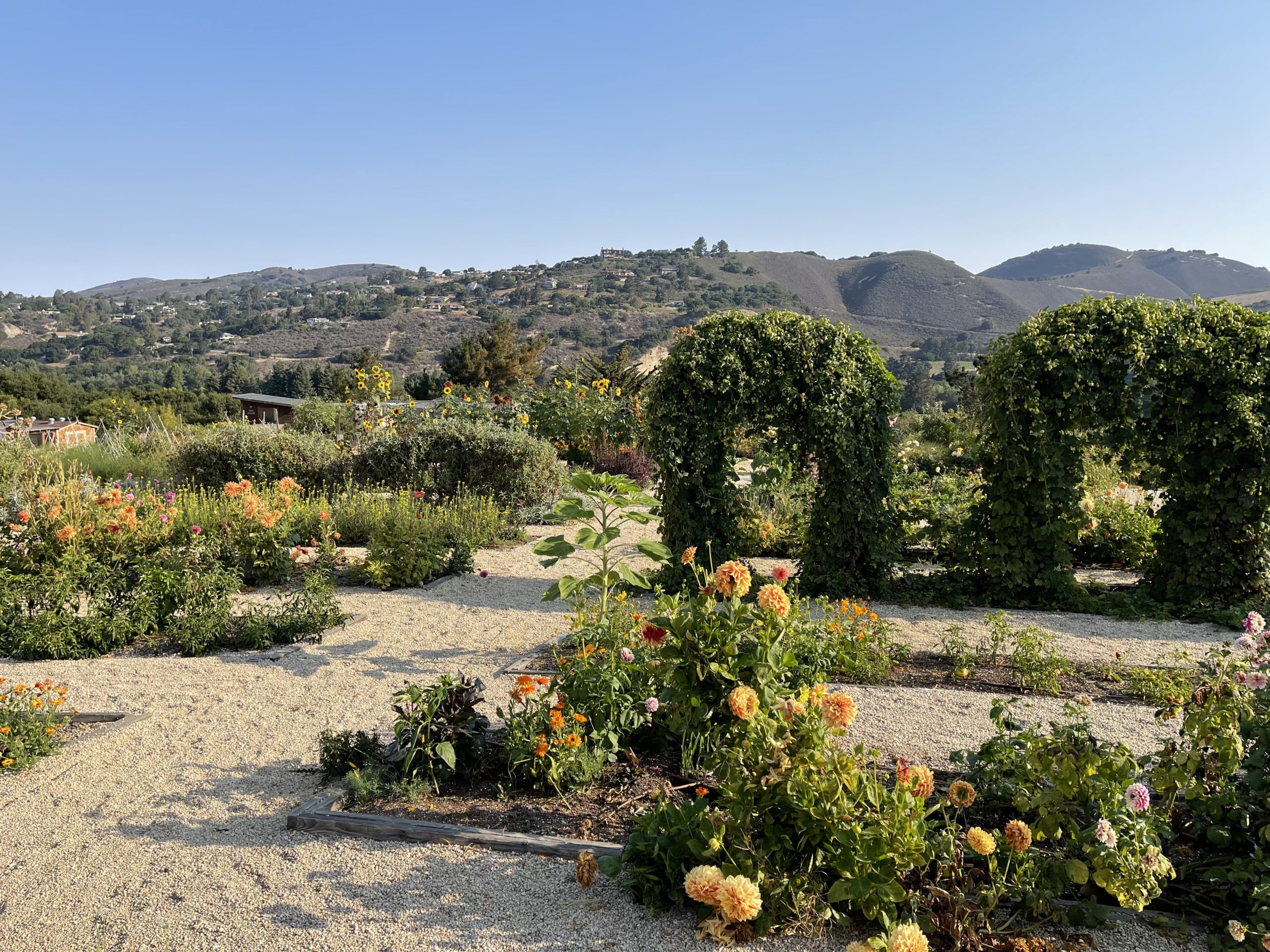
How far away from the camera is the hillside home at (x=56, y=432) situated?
12797 mm

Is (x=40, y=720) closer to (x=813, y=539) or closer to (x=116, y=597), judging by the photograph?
(x=116, y=597)

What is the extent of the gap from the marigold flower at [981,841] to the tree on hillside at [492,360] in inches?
741

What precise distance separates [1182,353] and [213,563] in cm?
662

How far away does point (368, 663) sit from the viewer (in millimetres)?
4703

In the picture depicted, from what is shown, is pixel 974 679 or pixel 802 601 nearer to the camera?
pixel 974 679

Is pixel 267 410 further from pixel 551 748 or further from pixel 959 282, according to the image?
pixel 959 282

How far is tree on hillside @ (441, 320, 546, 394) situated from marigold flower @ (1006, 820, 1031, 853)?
1879cm

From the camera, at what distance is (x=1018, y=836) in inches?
81.5

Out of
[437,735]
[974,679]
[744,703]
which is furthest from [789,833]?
[974,679]

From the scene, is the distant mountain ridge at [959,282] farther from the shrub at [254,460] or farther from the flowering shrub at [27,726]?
the flowering shrub at [27,726]

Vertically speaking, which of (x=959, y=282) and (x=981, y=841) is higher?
(x=959, y=282)

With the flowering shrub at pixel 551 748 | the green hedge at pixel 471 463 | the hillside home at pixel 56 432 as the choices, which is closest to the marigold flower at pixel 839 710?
the flowering shrub at pixel 551 748

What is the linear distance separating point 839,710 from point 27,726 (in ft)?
11.3

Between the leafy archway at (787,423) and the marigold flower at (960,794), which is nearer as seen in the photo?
the marigold flower at (960,794)
